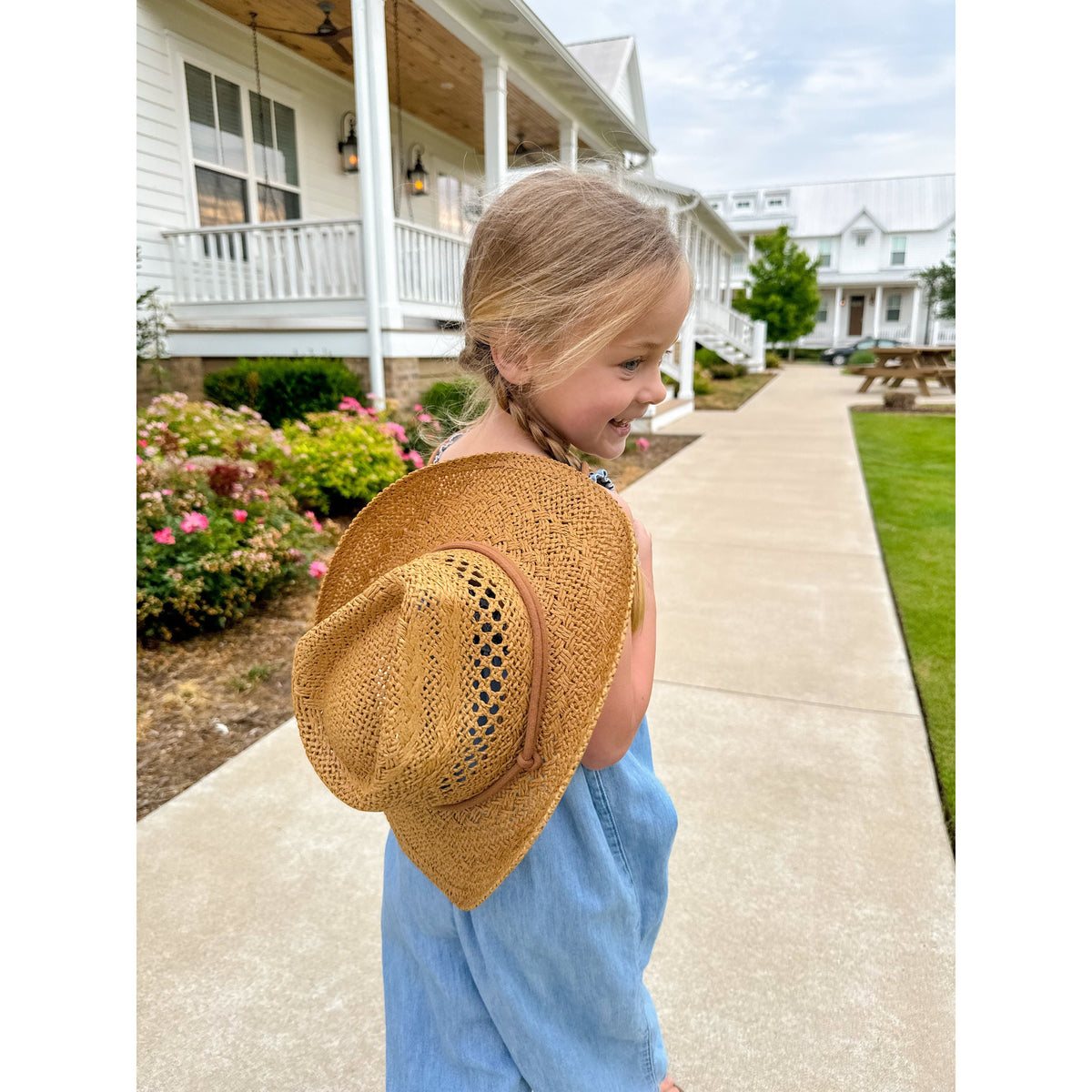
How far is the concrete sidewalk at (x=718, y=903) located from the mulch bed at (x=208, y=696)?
0.41 ft

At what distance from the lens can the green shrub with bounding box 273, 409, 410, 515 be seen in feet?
16.9

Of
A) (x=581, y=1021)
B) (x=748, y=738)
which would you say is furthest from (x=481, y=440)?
(x=748, y=738)

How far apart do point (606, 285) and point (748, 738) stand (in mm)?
2301

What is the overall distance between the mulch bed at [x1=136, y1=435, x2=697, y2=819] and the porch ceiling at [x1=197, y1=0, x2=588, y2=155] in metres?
6.21

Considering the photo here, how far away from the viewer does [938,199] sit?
41250 mm

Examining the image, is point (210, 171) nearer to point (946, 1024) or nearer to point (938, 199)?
point (946, 1024)

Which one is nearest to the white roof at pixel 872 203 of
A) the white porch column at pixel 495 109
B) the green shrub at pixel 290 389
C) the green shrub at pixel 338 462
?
the white porch column at pixel 495 109

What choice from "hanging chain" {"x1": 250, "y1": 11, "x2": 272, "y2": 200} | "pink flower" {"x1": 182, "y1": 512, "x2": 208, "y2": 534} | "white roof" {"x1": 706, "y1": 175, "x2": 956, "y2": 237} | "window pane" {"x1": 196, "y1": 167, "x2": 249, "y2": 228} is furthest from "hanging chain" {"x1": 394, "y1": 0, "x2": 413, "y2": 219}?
"white roof" {"x1": 706, "y1": 175, "x2": 956, "y2": 237}

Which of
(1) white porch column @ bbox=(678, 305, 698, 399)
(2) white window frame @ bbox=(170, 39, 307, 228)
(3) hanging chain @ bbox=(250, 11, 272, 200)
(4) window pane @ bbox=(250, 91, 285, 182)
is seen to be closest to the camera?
(2) white window frame @ bbox=(170, 39, 307, 228)

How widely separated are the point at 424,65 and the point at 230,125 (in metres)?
2.31

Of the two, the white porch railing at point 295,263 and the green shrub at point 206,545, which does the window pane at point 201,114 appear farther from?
the green shrub at point 206,545

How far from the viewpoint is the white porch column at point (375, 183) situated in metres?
6.61

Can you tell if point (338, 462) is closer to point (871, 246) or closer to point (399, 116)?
point (399, 116)

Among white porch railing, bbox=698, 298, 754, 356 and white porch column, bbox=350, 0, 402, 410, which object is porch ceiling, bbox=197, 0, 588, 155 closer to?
white porch column, bbox=350, 0, 402, 410
